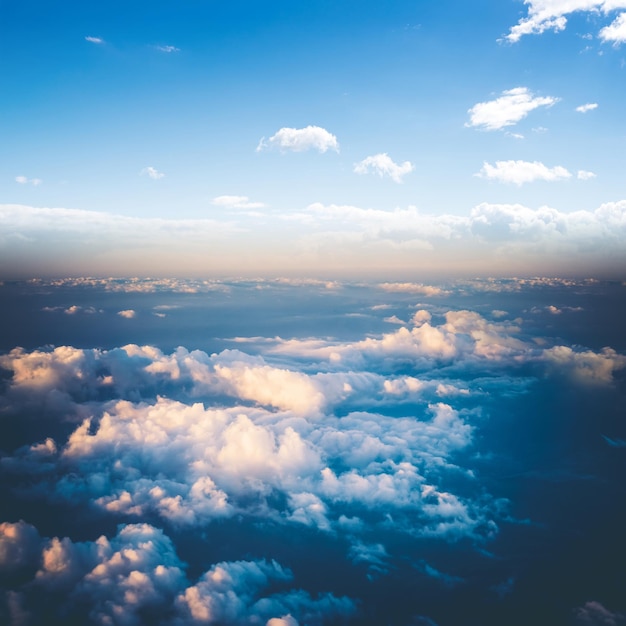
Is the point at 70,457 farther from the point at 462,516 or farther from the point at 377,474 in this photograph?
the point at 462,516

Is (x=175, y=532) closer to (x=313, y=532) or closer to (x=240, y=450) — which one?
(x=240, y=450)

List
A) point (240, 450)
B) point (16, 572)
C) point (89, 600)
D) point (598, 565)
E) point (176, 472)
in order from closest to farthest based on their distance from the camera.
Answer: point (89, 600)
point (16, 572)
point (598, 565)
point (176, 472)
point (240, 450)

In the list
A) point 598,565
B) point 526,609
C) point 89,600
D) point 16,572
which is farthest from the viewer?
point 598,565

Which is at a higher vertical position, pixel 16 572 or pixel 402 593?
pixel 16 572

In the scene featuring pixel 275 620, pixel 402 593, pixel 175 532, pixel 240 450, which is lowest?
pixel 402 593

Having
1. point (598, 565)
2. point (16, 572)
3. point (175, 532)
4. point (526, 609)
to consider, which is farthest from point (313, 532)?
point (598, 565)

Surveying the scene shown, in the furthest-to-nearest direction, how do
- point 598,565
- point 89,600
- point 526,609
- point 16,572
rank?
point 598,565 < point 526,609 < point 16,572 < point 89,600

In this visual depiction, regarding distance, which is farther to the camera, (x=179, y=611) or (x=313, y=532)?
(x=313, y=532)

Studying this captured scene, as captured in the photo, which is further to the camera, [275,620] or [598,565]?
[598,565]

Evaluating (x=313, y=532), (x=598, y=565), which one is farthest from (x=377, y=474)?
(x=598, y=565)
